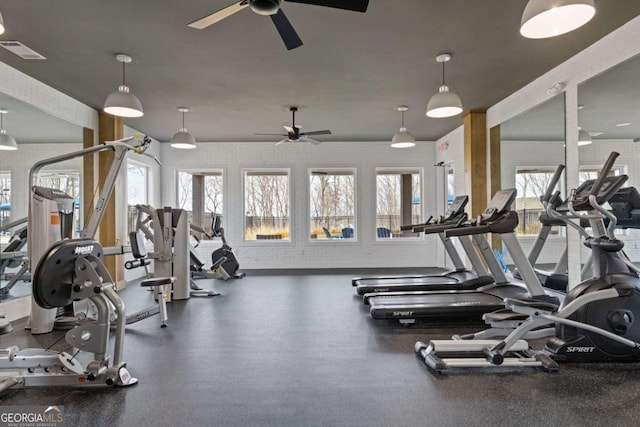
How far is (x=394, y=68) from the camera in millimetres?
4461

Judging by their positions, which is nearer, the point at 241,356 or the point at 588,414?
the point at 588,414

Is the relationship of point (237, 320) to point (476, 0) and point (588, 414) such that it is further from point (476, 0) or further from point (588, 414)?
point (476, 0)

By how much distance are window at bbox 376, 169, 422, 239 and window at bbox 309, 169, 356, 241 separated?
660 mm

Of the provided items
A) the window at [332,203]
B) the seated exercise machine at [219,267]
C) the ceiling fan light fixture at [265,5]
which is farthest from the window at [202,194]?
the ceiling fan light fixture at [265,5]

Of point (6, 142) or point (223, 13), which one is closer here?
point (223, 13)

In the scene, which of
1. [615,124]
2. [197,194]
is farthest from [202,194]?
[615,124]

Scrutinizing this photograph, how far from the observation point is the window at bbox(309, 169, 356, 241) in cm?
878

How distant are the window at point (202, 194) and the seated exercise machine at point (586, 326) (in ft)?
22.4

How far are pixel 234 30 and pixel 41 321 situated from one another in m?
3.59

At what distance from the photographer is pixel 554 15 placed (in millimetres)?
2359

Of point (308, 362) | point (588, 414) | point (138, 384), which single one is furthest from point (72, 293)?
point (588, 414)

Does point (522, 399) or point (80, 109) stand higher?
point (80, 109)
